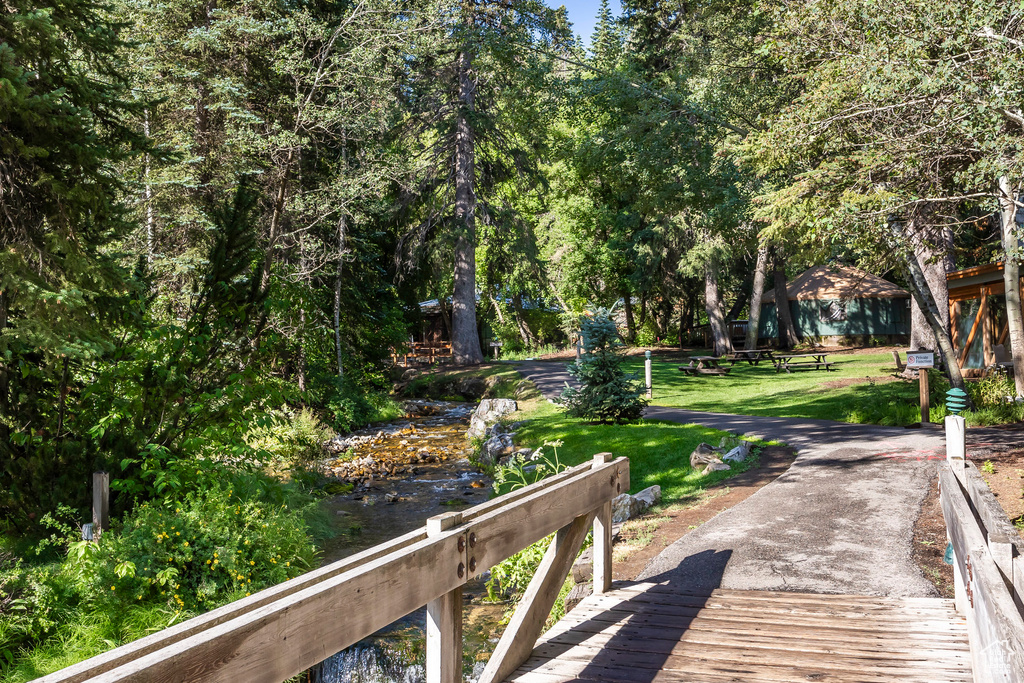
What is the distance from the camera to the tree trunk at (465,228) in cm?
2727

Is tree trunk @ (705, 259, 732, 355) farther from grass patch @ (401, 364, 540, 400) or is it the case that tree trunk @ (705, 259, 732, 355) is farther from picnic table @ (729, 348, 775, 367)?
grass patch @ (401, 364, 540, 400)

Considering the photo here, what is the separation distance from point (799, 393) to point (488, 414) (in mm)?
8154

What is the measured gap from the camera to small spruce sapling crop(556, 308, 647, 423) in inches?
554

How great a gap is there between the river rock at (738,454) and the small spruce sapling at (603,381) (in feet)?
9.11

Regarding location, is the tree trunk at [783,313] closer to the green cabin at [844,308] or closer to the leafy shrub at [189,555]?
the green cabin at [844,308]

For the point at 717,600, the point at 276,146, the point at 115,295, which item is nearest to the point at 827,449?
the point at 717,600

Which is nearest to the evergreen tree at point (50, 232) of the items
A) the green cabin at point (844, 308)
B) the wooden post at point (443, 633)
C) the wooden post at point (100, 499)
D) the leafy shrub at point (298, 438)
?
the wooden post at point (100, 499)

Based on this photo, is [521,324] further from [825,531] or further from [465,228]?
[825,531]

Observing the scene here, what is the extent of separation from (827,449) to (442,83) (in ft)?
64.7

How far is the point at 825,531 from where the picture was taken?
7.03m

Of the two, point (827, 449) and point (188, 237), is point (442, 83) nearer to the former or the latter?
point (188, 237)

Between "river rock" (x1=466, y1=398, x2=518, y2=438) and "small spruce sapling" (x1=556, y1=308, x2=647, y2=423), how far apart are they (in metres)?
3.23


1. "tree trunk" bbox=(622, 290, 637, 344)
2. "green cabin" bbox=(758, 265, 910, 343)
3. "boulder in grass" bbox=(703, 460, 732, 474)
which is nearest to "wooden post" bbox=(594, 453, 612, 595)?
"boulder in grass" bbox=(703, 460, 732, 474)

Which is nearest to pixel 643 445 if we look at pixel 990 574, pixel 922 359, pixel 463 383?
pixel 922 359
